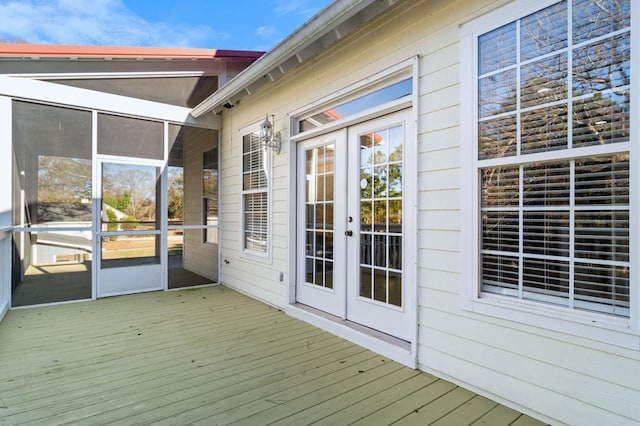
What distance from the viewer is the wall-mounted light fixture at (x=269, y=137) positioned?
4230 millimetres

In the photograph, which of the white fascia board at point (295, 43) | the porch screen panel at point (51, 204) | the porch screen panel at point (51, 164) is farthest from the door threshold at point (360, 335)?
the porch screen panel at point (51, 164)

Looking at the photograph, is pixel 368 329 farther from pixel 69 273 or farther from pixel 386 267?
pixel 69 273

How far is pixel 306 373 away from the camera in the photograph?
98.9 inches

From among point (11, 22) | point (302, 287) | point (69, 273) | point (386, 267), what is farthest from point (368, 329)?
point (11, 22)

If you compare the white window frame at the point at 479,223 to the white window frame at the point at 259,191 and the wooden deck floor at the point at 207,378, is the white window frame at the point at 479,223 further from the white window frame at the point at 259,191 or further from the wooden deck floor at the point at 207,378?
the white window frame at the point at 259,191

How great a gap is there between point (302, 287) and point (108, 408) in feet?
7.37

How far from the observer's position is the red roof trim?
13.1 ft

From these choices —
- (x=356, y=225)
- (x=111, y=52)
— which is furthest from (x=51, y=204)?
(x=356, y=225)

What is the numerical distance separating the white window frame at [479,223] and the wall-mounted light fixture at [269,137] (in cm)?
246

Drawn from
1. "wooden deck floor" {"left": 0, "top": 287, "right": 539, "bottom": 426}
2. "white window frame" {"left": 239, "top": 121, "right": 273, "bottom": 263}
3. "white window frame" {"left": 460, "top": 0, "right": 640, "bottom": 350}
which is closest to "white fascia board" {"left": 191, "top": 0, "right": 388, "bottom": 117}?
"white window frame" {"left": 239, "top": 121, "right": 273, "bottom": 263}

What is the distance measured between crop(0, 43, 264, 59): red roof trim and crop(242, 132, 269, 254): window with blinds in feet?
4.67

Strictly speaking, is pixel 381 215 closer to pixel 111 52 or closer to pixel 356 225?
pixel 356 225

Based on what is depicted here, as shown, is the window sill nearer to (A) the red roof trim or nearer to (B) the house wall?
(B) the house wall

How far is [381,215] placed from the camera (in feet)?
10.0
